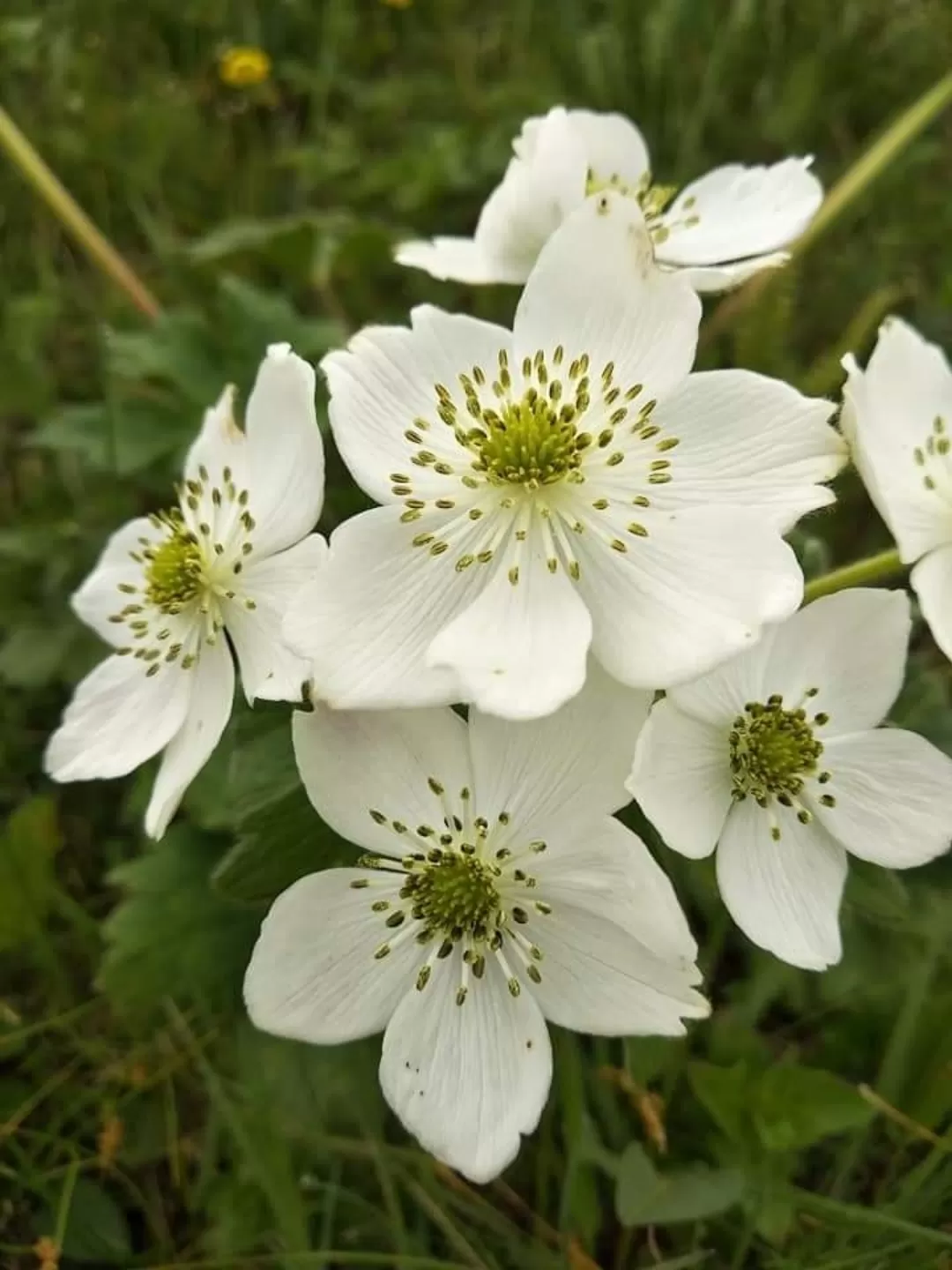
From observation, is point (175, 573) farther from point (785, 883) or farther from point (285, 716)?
point (785, 883)

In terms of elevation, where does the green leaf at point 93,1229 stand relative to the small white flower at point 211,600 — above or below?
below

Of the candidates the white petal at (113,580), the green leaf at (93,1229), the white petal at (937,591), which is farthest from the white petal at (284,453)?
the green leaf at (93,1229)

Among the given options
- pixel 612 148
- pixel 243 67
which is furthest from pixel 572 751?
pixel 243 67

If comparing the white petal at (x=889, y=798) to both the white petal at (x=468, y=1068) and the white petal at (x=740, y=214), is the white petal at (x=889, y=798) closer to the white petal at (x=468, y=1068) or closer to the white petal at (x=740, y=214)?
the white petal at (x=468, y=1068)

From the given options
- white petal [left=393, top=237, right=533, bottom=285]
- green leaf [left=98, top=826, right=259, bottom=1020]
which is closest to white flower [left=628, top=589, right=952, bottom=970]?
white petal [left=393, top=237, right=533, bottom=285]

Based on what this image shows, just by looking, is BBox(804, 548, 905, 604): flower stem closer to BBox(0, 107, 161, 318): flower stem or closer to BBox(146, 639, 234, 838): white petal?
BBox(146, 639, 234, 838): white petal

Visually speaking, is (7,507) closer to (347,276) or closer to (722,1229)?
(347,276)
